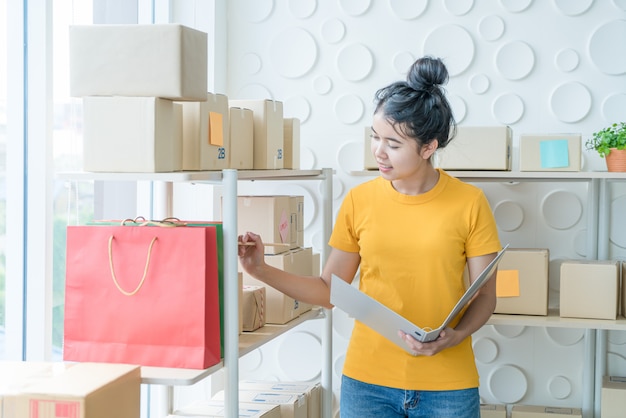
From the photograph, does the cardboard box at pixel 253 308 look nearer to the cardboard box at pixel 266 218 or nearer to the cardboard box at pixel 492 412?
the cardboard box at pixel 266 218

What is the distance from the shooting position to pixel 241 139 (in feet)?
8.44

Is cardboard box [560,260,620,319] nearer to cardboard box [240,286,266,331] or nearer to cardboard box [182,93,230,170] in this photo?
cardboard box [240,286,266,331]

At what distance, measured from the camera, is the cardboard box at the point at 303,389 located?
9.93 ft

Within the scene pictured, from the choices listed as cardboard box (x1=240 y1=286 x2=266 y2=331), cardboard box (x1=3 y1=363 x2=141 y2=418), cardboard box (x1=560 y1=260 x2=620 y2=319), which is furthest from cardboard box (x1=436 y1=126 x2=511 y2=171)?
cardboard box (x1=3 y1=363 x2=141 y2=418)

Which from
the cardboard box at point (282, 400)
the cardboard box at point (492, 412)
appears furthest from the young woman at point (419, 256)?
the cardboard box at point (492, 412)

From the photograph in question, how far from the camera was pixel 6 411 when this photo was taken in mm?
1720

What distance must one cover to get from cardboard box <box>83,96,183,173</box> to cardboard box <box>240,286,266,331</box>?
64 centimetres

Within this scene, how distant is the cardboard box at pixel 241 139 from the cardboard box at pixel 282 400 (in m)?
0.81

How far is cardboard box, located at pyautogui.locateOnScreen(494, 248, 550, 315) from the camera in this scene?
3.07 metres

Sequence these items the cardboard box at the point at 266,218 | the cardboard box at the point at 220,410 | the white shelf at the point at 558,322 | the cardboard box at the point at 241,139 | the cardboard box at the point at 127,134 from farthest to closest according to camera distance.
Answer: the white shelf at the point at 558,322
the cardboard box at the point at 266,218
the cardboard box at the point at 220,410
the cardboard box at the point at 241,139
the cardboard box at the point at 127,134

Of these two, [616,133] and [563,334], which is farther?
[563,334]

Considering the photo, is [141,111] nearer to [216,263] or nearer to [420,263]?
[216,263]

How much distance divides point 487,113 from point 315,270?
0.95m

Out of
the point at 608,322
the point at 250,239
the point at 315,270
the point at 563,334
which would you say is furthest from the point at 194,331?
the point at 563,334
